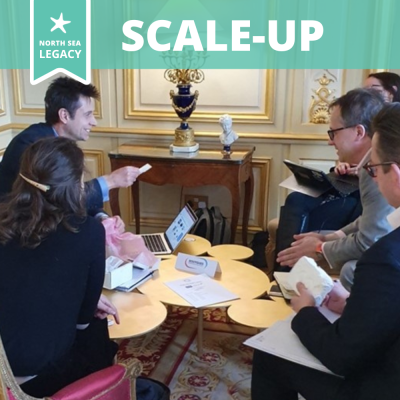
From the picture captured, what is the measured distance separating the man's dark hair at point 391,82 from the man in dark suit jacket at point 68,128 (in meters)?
1.37

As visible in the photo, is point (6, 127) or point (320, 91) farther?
point (6, 127)

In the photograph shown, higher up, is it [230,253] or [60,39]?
[60,39]

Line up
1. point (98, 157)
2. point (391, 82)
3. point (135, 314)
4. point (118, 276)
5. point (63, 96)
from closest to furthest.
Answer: point (135, 314)
point (118, 276)
point (63, 96)
point (391, 82)
point (98, 157)

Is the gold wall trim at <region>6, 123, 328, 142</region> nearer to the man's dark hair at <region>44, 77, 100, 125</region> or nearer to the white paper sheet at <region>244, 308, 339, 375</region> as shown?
the man's dark hair at <region>44, 77, 100, 125</region>

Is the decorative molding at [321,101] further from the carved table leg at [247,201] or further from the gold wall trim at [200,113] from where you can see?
the carved table leg at [247,201]

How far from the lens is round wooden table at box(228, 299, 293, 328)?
68.4 inches

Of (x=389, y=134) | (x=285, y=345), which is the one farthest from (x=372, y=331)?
(x=389, y=134)

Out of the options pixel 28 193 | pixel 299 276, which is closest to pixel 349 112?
pixel 299 276

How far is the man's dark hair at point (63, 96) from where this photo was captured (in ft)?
7.89

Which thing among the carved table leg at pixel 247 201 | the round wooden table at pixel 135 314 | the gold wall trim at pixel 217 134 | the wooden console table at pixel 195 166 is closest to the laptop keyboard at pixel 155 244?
the round wooden table at pixel 135 314

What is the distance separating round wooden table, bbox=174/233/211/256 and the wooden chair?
100 cm

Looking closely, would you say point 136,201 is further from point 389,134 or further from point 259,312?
point 389,134

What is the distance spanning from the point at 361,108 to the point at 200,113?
1.45 meters

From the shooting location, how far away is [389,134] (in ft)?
4.17
